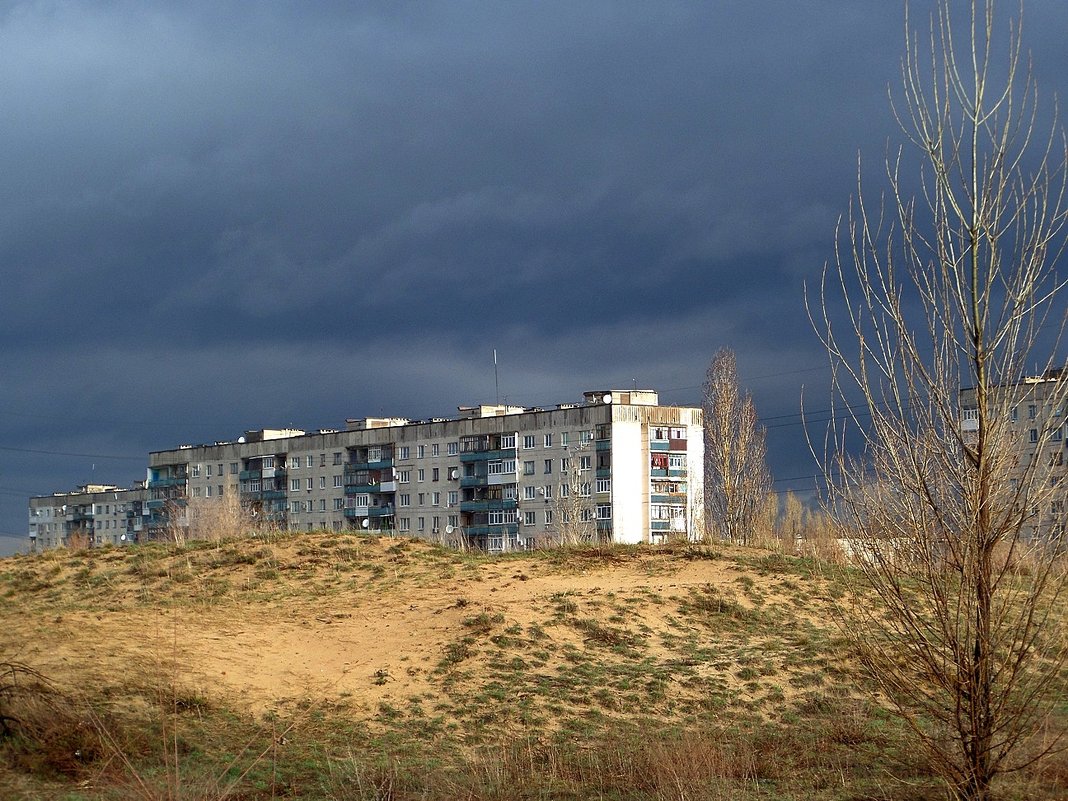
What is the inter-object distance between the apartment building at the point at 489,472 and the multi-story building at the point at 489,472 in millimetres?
85

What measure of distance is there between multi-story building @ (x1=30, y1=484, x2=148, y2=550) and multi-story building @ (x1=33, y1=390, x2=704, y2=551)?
54.5ft

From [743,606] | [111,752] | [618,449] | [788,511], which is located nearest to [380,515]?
[618,449]

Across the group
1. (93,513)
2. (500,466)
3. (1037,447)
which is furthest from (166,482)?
(1037,447)

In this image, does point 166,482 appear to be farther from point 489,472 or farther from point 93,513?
point 489,472

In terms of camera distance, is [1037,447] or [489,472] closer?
[1037,447]

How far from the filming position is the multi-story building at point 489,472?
7556 centimetres

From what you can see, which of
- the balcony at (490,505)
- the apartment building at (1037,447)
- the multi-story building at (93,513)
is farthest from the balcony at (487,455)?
the apartment building at (1037,447)

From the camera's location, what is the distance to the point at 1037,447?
8156 millimetres

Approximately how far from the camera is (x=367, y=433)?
87375 mm

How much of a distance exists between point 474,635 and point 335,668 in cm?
244

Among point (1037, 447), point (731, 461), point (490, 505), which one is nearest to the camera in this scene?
point (1037, 447)

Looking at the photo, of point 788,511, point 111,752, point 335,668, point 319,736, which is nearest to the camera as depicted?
point 111,752

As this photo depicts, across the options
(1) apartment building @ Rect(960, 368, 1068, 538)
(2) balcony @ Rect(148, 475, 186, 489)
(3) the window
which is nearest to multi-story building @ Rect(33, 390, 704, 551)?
(3) the window

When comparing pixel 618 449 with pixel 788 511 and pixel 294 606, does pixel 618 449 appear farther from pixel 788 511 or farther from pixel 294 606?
pixel 294 606
